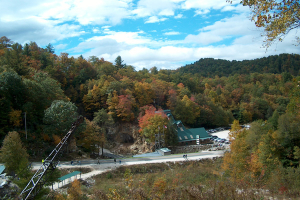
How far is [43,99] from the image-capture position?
98.7 feet

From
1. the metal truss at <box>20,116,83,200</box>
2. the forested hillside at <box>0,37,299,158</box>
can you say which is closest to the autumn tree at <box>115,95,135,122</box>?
the forested hillside at <box>0,37,299,158</box>

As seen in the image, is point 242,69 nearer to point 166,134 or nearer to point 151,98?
point 151,98

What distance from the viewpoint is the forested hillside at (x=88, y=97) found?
27125 mm

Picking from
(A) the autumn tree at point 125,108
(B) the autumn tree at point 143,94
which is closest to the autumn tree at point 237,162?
(A) the autumn tree at point 125,108

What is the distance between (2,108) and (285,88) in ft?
275

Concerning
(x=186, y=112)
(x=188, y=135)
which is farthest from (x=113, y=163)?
(x=186, y=112)

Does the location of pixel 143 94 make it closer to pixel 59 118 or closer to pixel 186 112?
pixel 186 112

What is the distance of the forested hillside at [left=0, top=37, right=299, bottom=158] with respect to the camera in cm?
2712

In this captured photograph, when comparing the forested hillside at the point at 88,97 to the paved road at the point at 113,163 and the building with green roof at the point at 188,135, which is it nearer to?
the paved road at the point at 113,163

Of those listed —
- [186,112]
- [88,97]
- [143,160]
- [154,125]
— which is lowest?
[143,160]

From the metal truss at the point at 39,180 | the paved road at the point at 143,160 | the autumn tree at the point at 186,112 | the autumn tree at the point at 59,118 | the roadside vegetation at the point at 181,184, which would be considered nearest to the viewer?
the roadside vegetation at the point at 181,184

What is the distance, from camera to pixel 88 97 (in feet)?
137

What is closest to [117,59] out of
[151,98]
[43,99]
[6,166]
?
[151,98]

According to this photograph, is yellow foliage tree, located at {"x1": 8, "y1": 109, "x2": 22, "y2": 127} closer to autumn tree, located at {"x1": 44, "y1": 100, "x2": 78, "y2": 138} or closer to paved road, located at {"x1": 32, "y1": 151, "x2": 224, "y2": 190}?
autumn tree, located at {"x1": 44, "y1": 100, "x2": 78, "y2": 138}
